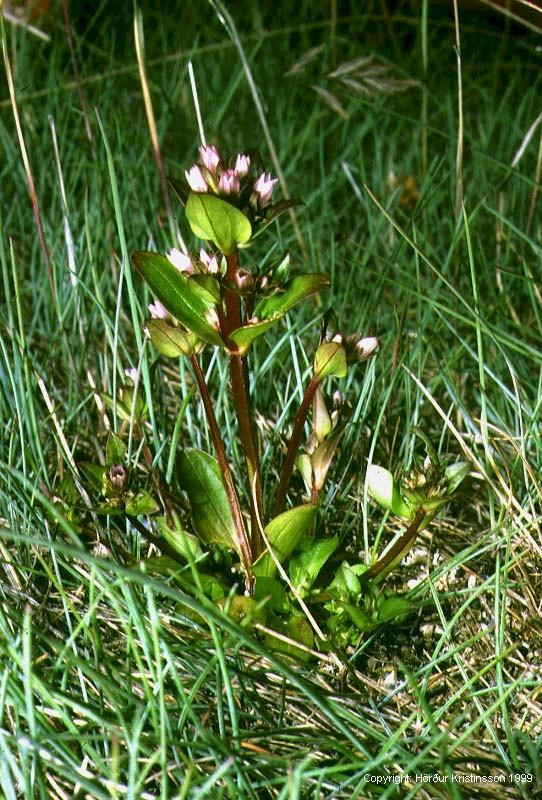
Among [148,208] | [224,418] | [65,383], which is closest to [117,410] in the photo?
[224,418]

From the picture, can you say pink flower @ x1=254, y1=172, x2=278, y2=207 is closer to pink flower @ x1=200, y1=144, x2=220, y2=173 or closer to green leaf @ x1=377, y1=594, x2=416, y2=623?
pink flower @ x1=200, y1=144, x2=220, y2=173

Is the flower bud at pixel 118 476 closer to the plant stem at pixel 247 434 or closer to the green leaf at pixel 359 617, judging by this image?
the plant stem at pixel 247 434

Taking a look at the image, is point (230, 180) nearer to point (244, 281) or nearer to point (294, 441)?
point (244, 281)

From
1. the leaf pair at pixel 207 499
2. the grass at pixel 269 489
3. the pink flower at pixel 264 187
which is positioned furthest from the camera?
→ the leaf pair at pixel 207 499

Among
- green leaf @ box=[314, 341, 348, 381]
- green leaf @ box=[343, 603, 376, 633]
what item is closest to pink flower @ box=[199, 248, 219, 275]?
green leaf @ box=[314, 341, 348, 381]

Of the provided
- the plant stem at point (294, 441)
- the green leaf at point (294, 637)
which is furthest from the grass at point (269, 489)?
the plant stem at point (294, 441)

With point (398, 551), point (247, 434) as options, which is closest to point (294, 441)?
point (247, 434)
